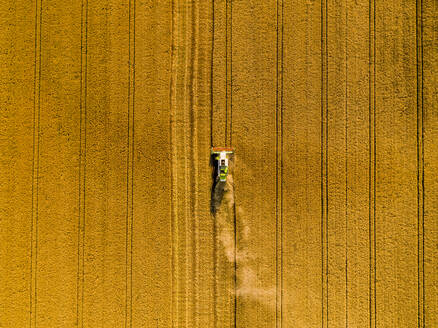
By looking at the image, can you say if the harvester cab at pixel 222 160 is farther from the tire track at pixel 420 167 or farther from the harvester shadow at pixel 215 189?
the tire track at pixel 420 167

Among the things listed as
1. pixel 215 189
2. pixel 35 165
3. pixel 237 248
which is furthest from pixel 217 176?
pixel 35 165

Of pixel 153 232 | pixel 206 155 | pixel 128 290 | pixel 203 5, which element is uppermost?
pixel 203 5

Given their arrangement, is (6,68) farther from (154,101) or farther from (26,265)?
(26,265)

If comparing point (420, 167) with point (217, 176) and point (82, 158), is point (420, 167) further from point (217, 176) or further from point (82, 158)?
point (82, 158)

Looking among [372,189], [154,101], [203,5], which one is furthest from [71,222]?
[372,189]

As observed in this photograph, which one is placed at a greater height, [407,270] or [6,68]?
[6,68]

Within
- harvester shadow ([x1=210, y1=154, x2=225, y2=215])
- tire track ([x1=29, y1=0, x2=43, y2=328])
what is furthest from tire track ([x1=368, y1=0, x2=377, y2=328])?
tire track ([x1=29, y1=0, x2=43, y2=328])
